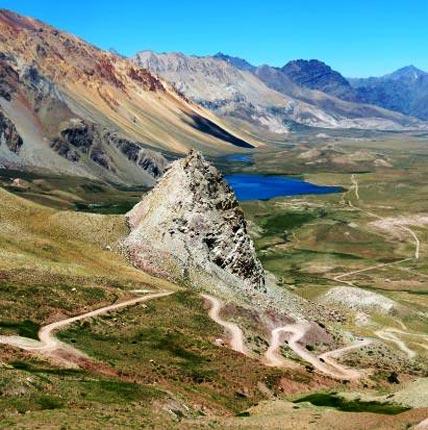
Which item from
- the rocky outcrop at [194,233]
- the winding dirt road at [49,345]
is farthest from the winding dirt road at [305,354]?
the winding dirt road at [49,345]

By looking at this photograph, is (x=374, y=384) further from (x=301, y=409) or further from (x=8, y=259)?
(x=8, y=259)

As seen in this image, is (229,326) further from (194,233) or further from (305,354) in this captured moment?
(194,233)

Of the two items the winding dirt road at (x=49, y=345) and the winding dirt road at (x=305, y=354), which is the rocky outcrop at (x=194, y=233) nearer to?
the winding dirt road at (x=305, y=354)

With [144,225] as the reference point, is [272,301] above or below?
below

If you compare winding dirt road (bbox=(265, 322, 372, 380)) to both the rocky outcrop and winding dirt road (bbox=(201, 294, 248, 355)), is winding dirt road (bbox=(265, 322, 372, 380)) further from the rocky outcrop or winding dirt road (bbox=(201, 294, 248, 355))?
the rocky outcrop

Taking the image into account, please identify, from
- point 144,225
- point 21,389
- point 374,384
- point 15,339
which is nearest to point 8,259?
point 15,339

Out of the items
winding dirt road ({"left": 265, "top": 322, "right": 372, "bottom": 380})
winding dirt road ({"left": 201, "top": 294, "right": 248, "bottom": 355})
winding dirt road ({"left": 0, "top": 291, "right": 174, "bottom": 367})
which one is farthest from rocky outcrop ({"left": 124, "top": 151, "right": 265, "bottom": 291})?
winding dirt road ({"left": 0, "top": 291, "right": 174, "bottom": 367})
